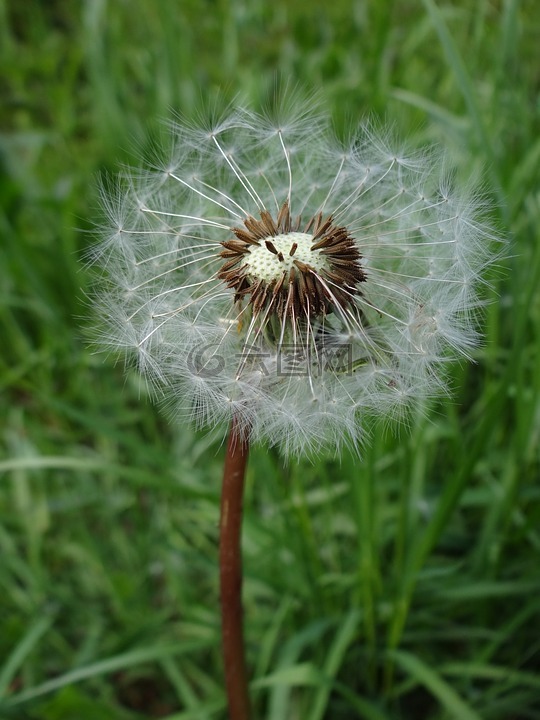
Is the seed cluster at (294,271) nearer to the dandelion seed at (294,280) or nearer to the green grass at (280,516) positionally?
the dandelion seed at (294,280)

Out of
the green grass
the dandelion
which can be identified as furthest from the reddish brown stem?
the green grass

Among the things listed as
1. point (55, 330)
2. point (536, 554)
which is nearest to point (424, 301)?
point (536, 554)

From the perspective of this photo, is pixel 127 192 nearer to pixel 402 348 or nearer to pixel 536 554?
pixel 402 348

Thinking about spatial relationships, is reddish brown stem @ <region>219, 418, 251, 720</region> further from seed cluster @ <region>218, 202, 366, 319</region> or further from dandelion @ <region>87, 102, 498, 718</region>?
seed cluster @ <region>218, 202, 366, 319</region>

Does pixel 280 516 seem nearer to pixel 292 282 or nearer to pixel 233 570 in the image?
pixel 233 570

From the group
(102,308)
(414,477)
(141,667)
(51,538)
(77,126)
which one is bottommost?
(141,667)

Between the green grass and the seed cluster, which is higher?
the seed cluster
